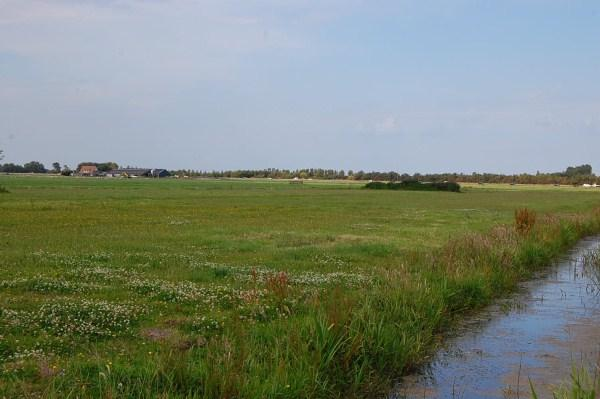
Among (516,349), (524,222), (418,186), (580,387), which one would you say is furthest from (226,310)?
(418,186)

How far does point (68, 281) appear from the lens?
15.5 meters

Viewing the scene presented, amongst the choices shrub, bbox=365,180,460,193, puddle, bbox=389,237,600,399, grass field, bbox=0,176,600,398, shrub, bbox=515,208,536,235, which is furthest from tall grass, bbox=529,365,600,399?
shrub, bbox=365,180,460,193

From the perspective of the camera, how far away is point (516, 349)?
12734 millimetres

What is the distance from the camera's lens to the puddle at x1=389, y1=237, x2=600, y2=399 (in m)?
10.5

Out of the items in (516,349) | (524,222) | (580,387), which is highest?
(524,222)

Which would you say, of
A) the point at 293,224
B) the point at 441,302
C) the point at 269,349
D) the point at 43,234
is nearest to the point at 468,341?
the point at 441,302

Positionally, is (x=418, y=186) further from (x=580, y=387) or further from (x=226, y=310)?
(x=580, y=387)

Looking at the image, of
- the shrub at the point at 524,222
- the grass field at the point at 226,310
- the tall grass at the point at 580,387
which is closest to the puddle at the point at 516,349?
the tall grass at the point at 580,387

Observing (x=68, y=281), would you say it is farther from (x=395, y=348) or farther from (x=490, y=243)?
(x=490, y=243)

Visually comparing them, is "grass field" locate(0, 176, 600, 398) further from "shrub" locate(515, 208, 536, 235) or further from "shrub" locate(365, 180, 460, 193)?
"shrub" locate(365, 180, 460, 193)

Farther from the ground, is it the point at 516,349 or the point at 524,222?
the point at 524,222

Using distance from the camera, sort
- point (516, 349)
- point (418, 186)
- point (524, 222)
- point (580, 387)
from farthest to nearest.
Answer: point (418, 186) < point (524, 222) < point (516, 349) < point (580, 387)

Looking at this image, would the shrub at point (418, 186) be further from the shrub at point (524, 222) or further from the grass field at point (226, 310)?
the grass field at point (226, 310)

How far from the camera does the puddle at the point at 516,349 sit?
1054 centimetres
